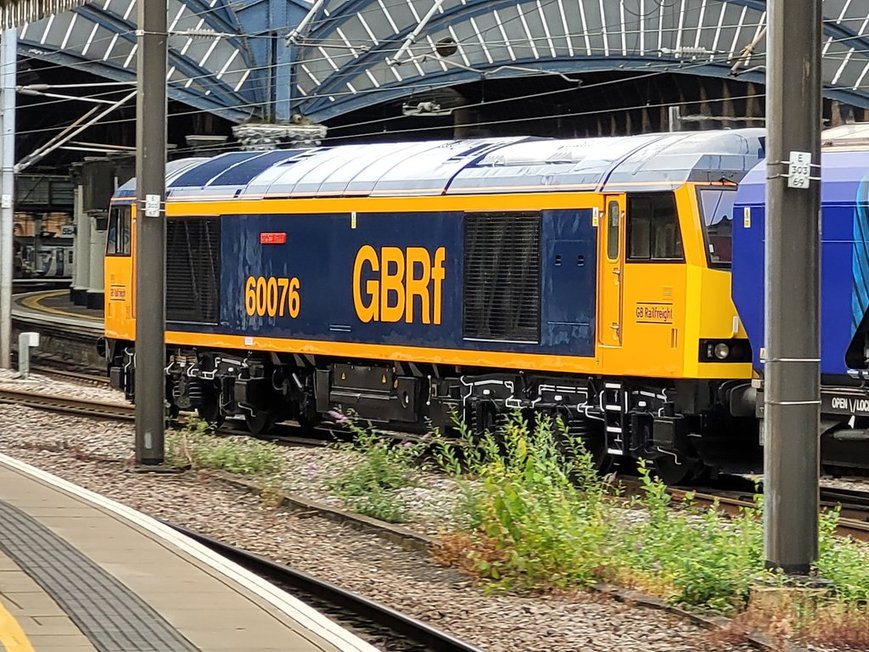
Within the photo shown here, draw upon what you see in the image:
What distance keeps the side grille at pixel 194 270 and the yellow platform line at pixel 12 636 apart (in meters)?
15.0

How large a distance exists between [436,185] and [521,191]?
1.56 meters

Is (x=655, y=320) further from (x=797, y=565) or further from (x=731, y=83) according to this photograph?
(x=731, y=83)

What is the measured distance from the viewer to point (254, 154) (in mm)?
24234

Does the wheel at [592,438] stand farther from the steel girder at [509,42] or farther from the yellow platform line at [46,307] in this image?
the yellow platform line at [46,307]

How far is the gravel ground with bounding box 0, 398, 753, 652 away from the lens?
9.73 meters

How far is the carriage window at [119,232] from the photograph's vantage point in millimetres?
25047

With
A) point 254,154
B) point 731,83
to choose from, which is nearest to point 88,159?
→ point 731,83

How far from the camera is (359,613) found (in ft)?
34.6

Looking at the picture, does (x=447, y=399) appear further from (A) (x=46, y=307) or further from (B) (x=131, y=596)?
(A) (x=46, y=307)

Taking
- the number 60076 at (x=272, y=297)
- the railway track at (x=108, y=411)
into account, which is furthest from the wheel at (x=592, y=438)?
the number 60076 at (x=272, y=297)

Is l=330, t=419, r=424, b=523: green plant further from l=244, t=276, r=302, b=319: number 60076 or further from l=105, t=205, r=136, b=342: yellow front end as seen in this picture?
l=105, t=205, r=136, b=342: yellow front end

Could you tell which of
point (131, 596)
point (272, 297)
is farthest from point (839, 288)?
point (272, 297)

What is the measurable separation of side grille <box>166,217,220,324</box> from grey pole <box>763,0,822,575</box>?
1442 cm

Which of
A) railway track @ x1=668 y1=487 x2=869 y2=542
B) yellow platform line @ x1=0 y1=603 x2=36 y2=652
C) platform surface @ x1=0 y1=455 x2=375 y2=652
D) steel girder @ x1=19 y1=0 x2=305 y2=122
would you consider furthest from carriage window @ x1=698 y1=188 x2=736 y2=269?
steel girder @ x1=19 y1=0 x2=305 y2=122
